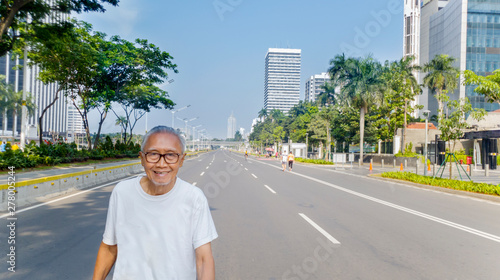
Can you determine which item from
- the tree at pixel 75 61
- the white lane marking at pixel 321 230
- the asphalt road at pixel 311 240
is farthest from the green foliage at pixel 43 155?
the white lane marking at pixel 321 230

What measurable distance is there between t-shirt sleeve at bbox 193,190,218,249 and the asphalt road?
277 cm

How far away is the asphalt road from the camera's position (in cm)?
500

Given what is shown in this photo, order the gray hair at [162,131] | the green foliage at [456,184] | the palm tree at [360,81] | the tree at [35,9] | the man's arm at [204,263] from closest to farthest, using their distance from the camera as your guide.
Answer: the man's arm at [204,263] < the gray hair at [162,131] < the tree at [35,9] < the green foliage at [456,184] < the palm tree at [360,81]

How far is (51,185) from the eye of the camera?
12.0m

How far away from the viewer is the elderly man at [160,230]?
85.1 inches

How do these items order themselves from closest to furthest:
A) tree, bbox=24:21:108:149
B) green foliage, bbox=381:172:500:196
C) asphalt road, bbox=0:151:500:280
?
asphalt road, bbox=0:151:500:280 → green foliage, bbox=381:172:500:196 → tree, bbox=24:21:108:149

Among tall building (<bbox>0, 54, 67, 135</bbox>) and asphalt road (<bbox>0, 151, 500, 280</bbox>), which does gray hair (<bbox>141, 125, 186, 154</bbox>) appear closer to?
asphalt road (<bbox>0, 151, 500, 280</bbox>)

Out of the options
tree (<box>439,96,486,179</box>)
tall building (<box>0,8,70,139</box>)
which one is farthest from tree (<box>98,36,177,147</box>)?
tall building (<box>0,8,70,139</box>)

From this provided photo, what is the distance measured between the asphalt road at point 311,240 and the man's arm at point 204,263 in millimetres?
2710

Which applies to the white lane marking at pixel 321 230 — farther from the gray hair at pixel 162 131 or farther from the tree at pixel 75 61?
the tree at pixel 75 61

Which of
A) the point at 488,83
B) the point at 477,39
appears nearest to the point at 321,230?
the point at 488,83

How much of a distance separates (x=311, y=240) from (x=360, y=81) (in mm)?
35465

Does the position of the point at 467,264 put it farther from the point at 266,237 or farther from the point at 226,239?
the point at 226,239

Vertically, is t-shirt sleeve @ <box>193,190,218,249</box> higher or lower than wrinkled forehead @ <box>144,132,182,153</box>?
lower
